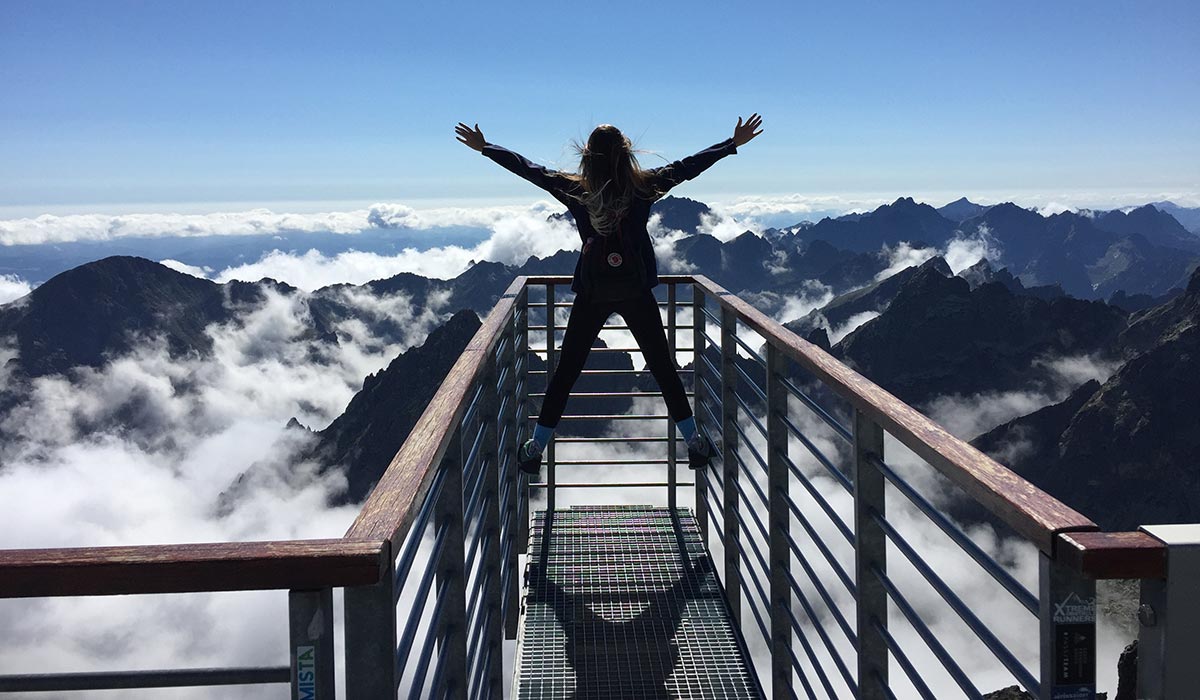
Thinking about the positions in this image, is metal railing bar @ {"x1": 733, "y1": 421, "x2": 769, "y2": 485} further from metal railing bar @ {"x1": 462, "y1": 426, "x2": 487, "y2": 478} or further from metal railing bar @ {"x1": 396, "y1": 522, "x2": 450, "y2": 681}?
metal railing bar @ {"x1": 396, "y1": 522, "x2": 450, "y2": 681}

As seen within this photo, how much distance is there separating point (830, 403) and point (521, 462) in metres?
184

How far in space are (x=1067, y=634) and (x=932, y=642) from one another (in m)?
0.75

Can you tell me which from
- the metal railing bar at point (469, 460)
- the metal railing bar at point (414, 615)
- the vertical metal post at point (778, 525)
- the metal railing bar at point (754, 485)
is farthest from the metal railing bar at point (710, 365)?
the metal railing bar at point (414, 615)

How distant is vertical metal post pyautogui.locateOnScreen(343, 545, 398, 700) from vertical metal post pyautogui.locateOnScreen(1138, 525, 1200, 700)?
3.77 ft

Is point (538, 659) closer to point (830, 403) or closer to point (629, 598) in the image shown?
point (629, 598)

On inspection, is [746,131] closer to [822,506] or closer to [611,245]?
[611,245]

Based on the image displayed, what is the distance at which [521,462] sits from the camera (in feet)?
16.0

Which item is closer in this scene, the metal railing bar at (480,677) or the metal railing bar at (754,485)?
the metal railing bar at (480,677)

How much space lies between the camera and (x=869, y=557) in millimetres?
2625

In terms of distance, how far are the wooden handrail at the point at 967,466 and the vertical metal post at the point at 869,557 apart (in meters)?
0.11

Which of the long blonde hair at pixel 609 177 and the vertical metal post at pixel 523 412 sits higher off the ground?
the long blonde hair at pixel 609 177

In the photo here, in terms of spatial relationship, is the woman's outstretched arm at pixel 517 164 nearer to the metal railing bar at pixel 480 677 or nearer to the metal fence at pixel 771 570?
the metal fence at pixel 771 570

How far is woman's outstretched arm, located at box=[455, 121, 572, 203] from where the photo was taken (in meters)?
4.59

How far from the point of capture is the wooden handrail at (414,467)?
5.55 feet
